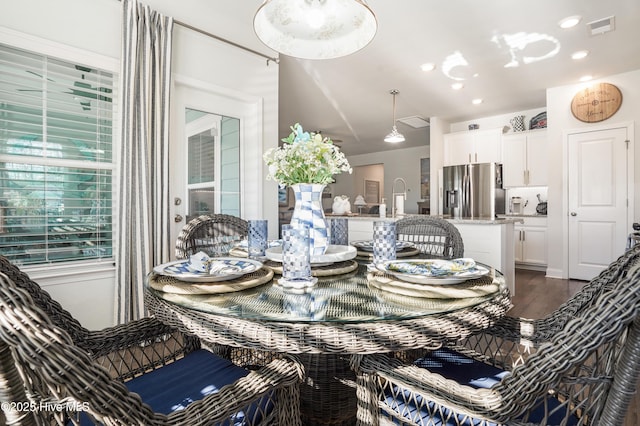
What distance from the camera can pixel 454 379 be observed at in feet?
3.37

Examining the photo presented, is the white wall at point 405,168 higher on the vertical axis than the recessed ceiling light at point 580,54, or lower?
lower

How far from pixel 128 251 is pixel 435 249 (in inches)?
81.7

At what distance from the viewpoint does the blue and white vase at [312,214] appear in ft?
4.46

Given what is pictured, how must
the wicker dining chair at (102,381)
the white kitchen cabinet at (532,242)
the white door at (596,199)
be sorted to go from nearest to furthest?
the wicker dining chair at (102,381) → the white door at (596,199) → the white kitchen cabinet at (532,242)

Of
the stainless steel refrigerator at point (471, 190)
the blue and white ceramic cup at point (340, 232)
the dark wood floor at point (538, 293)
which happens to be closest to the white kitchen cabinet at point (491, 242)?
the dark wood floor at point (538, 293)

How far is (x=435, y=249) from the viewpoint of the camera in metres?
1.92

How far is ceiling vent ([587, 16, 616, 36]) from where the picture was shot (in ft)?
10.1

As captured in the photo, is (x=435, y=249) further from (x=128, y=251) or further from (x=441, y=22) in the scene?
(x=441, y=22)

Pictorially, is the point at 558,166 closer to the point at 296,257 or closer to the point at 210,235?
the point at 210,235

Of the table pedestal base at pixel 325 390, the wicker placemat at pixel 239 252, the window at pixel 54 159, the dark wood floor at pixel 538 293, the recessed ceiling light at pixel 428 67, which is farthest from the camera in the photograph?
the recessed ceiling light at pixel 428 67

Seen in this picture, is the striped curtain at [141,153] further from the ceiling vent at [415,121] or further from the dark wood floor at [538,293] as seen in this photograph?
the ceiling vent at [415,121]

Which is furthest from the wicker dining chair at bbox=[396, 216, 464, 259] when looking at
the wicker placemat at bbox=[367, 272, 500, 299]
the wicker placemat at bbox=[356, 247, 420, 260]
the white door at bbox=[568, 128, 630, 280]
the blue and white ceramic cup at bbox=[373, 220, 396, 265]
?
the white door at bbox=[568, 128, 630, 280]

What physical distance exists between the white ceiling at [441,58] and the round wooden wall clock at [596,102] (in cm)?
20

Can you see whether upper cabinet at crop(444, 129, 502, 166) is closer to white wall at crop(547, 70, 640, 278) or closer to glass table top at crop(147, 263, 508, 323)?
white wall at crop(547, 70, 640, 278)
